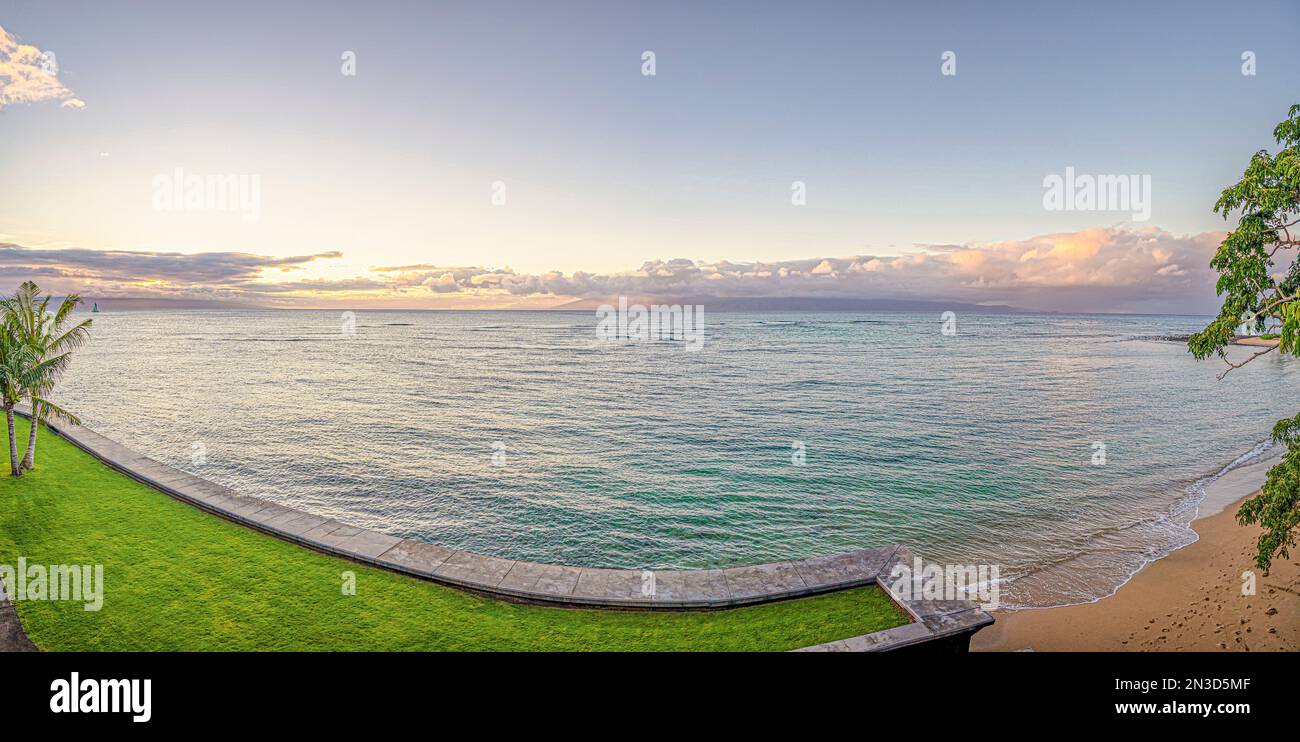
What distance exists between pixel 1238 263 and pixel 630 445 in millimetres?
19554

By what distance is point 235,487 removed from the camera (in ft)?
59.6

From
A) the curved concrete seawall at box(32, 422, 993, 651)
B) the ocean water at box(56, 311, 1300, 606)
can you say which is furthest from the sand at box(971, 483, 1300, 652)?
the curved concrete seawall at box(32, 422, 993, 651)

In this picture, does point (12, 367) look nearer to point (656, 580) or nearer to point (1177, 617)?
point (656, 580)

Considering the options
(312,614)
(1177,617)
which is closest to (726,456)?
(1177,617)

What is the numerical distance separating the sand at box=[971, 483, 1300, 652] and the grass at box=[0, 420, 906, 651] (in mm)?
3964

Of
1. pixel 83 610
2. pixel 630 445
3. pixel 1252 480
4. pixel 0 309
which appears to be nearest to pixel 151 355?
pixel 0 309

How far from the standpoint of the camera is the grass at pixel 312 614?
8479 mm

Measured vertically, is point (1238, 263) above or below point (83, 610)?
above

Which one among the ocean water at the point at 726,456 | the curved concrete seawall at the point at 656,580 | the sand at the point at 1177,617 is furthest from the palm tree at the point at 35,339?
the sand at the point at 1177,617

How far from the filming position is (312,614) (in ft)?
29.7

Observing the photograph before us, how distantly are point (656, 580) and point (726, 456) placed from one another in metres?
13.1

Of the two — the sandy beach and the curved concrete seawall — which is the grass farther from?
the sandy beach

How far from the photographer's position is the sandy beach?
35.2 feet
